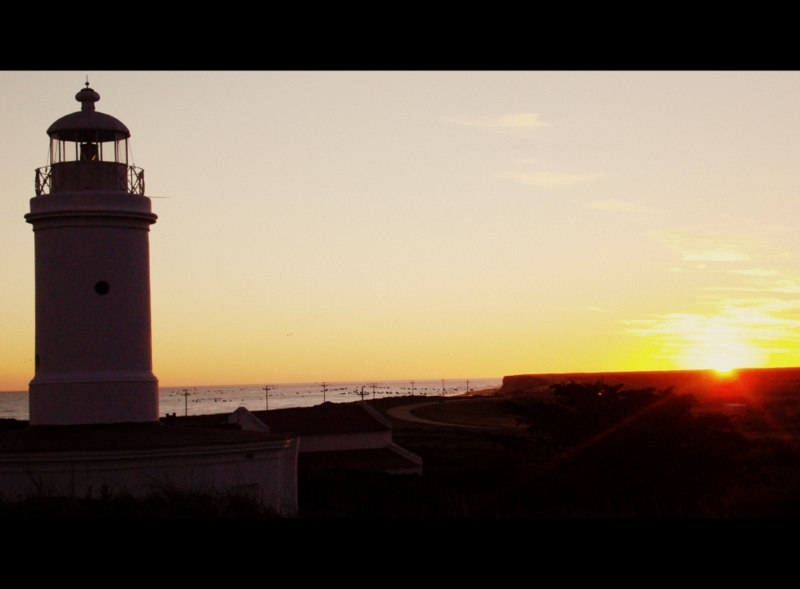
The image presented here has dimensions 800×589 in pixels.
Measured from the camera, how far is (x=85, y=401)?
1727 centimetres

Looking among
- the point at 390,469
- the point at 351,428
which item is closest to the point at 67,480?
the point at 390,469

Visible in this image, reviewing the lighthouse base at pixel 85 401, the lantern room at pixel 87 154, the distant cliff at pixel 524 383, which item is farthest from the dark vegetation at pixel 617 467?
the distant cliff at pixel 524 383

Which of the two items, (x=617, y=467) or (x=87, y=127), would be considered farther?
(x=617, y=467)

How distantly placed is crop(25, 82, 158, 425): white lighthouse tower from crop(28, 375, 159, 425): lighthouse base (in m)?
0.02

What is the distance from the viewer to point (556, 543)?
2615 mm

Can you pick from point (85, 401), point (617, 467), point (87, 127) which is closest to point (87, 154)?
point (87, 127)

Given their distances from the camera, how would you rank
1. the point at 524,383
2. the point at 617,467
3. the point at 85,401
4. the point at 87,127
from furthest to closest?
the point at 524,383 → the point at 617,467 → the point at 87,127 → the point at 85,401

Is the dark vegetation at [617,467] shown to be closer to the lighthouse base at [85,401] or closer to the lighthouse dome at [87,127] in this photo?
the lighthouse base at [85,401]

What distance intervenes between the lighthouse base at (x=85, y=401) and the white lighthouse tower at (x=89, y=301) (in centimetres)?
2

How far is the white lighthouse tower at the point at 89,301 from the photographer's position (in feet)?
56.9

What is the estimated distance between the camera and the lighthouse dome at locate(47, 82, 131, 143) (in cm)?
1822

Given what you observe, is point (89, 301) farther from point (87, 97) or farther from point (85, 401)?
point (87, 97)

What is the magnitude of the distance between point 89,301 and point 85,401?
1693mm
